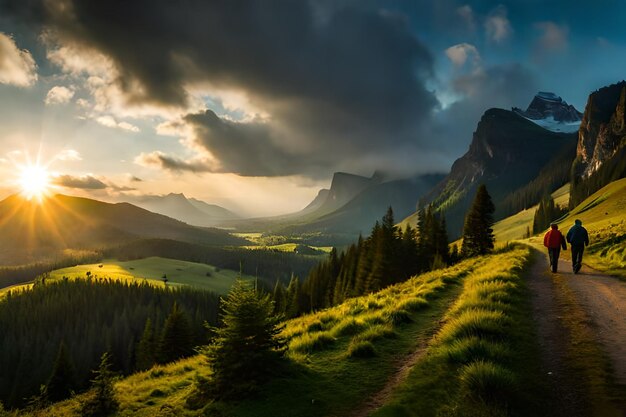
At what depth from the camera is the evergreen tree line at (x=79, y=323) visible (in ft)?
386

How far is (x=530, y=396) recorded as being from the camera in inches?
232

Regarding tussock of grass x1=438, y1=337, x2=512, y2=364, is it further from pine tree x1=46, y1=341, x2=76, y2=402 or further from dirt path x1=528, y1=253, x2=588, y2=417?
pine tree x1=46, y1=341, x2=76, y2=402

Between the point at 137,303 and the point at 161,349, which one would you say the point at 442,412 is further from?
the point at 137,303

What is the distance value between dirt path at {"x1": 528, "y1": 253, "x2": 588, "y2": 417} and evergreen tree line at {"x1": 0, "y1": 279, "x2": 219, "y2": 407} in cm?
9268

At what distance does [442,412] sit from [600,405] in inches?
98.3

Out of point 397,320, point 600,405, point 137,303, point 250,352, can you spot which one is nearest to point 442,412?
point 600,405

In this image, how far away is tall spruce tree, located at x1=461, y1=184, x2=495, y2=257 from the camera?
52384mm

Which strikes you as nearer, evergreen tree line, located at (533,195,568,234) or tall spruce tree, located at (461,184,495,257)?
tall spruce tree, located at (461,184,495,257)

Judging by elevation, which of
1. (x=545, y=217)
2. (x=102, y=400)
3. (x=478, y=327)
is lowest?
(x=102, y=400)

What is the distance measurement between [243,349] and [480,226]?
51509 millimetres

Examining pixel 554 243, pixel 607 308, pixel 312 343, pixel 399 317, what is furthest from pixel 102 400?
pixel 554 243

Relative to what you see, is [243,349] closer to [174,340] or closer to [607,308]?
[607,308]

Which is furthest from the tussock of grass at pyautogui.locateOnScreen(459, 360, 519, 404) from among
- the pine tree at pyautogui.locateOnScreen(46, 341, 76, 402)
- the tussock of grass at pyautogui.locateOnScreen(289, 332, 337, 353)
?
the pine tree at pyautogui.locateOnScreen(46, 341, 76, 402)

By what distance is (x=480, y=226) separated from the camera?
52500 mm
